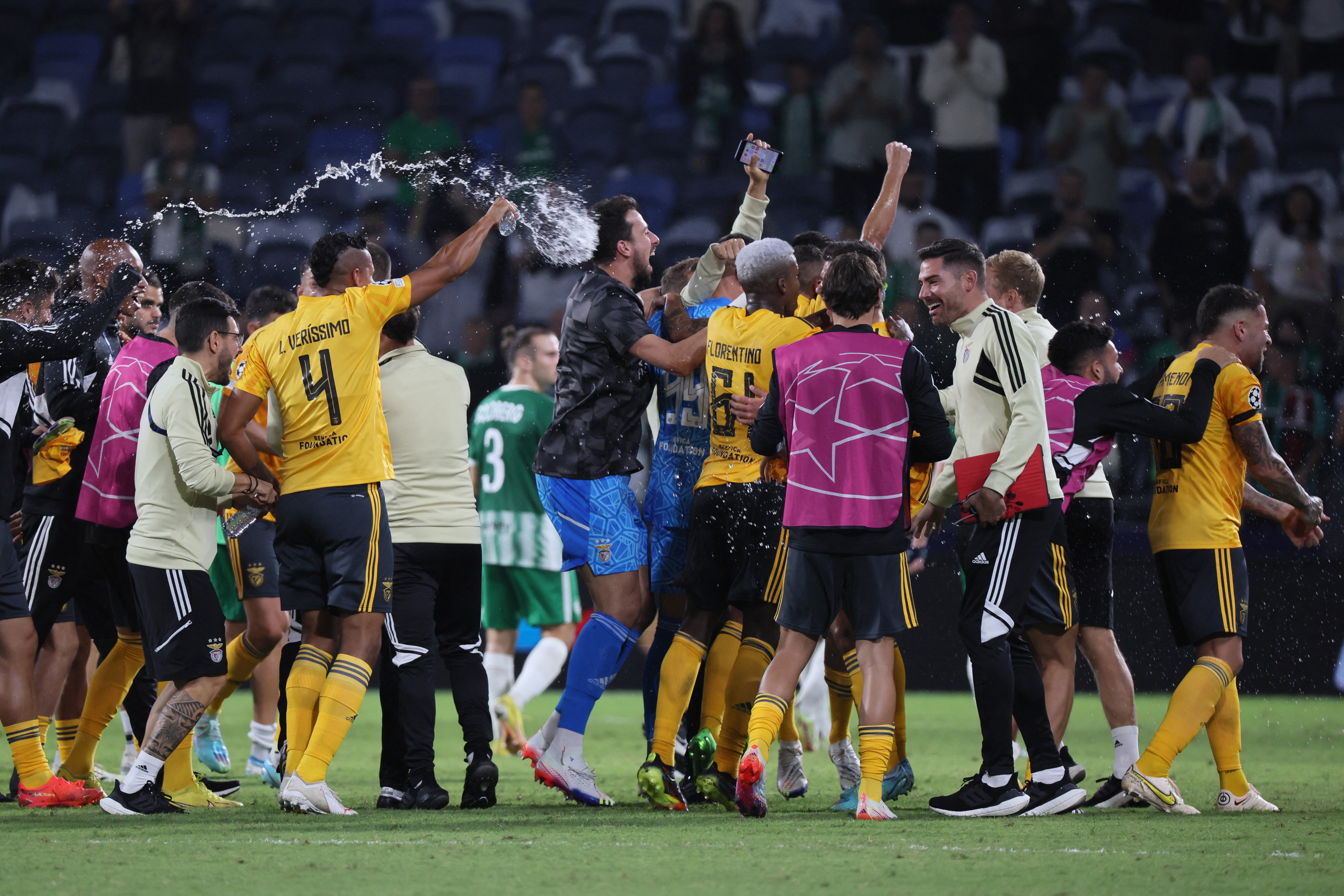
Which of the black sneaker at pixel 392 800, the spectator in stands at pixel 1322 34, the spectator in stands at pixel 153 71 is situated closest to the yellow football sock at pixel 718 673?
the black sneaker at pixel 392 800

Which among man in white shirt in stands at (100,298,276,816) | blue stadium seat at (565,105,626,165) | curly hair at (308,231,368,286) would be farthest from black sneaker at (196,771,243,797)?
blue stadium seat at (565,105,626,165)

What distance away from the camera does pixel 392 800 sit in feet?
18.6

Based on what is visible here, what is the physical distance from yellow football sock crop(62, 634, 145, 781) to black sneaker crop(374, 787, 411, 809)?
1.23m

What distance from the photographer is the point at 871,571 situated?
197 inches

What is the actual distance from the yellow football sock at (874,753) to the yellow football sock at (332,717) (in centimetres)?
180

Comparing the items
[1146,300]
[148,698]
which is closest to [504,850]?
[148,698]

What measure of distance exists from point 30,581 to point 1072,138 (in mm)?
12010

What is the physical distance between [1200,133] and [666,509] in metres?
10.9

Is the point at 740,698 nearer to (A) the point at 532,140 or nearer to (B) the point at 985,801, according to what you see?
(B) the point at 985,801

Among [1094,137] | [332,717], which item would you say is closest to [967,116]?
[1094,137]

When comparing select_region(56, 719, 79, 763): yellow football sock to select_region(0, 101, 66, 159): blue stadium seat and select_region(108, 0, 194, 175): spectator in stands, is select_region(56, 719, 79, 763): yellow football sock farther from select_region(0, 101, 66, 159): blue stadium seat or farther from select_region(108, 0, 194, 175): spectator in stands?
select_region(0, 101, 66, 159): blue stadium seat

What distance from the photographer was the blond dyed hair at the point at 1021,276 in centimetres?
613

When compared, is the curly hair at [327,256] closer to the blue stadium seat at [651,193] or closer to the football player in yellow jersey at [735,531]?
the football player in yellow jersey at [735,531]

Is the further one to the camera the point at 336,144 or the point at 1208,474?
the point at 336,144
